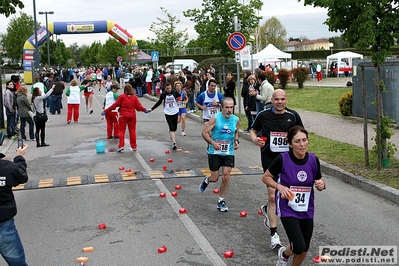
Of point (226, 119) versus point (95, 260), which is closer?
point (95, 260)

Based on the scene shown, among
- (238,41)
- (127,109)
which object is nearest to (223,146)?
(127,109)

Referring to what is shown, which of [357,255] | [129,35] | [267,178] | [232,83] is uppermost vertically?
[129,35]

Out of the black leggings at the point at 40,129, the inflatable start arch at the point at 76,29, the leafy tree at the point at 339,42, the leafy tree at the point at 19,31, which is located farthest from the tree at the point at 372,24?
the leafy tree at the point at 19,31

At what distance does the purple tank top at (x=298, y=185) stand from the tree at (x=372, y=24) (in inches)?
226

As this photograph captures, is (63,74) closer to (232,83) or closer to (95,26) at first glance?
(95,26)

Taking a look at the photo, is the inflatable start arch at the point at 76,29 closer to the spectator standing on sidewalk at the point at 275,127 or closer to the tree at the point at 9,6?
the tree at the point at 9,6

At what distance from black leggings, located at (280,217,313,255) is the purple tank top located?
5cm

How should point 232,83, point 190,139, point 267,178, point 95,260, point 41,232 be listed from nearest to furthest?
point 267,178, point 95,260, point 41,232, point 190,139, point 232,83

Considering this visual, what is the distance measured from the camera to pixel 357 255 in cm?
633

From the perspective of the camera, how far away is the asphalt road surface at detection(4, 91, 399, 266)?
648 cm

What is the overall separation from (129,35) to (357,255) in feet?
175

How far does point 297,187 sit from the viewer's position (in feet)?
16.9

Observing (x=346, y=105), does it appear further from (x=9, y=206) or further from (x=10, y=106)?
(x=9, y=206)

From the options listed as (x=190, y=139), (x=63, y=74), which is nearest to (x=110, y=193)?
(x=190, y=139)
